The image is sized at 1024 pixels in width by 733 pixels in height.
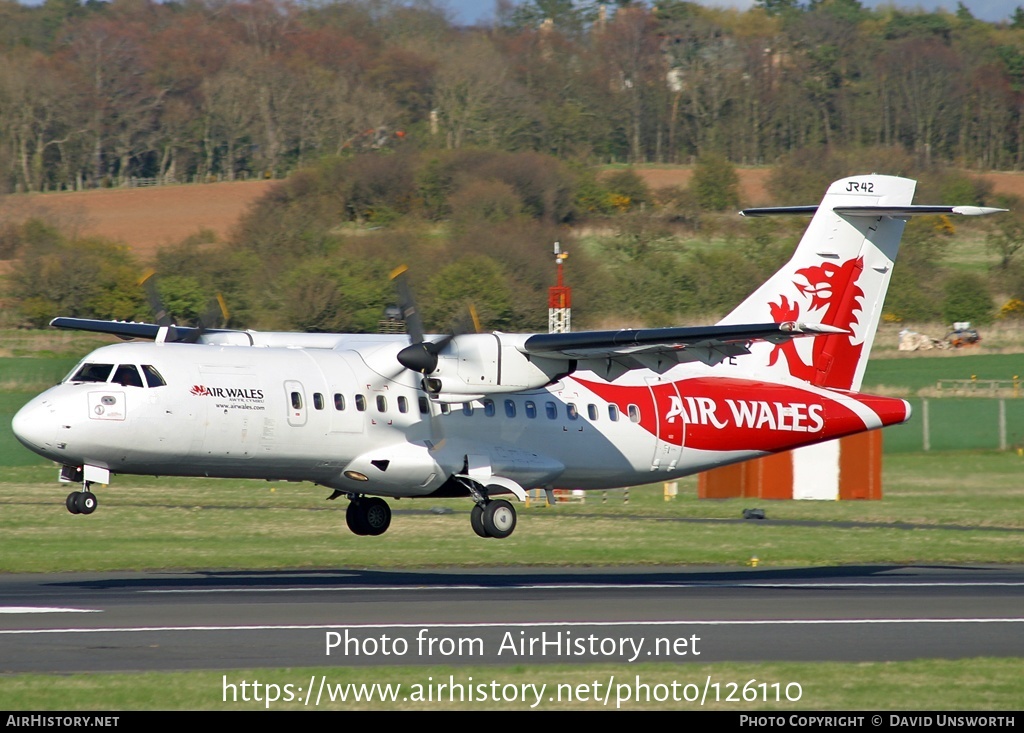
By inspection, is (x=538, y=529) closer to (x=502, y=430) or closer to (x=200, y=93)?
(x=502, y=430)

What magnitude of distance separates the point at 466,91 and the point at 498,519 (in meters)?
74.3

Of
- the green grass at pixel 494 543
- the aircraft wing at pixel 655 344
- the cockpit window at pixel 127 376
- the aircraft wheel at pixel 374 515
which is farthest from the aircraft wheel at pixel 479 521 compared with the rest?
the cockpit window at pixel 127 376

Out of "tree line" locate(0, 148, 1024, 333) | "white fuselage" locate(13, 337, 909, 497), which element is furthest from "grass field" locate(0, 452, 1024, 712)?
"tree line" locate(0, 148, 1024, 333)

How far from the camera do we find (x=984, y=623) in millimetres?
16906

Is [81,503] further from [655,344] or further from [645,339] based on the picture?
[655,344]

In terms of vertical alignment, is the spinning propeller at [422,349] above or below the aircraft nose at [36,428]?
above

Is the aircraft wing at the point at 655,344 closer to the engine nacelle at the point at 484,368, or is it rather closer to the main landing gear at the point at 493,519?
the engine nacelle at the point at 484,368

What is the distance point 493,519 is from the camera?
72.0 feet

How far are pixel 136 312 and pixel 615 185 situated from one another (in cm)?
3416

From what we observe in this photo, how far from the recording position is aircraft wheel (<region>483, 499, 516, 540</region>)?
22.0 meters

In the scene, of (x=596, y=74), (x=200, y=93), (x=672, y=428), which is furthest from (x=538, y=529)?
(x=596, y=74)

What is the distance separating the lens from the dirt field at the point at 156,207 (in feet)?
226

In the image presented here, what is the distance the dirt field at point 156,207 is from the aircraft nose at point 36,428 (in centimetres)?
5028

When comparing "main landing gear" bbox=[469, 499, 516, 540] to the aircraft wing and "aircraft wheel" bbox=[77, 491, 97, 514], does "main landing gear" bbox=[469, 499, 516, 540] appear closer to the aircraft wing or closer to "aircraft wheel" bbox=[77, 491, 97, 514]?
the aircraft wing
